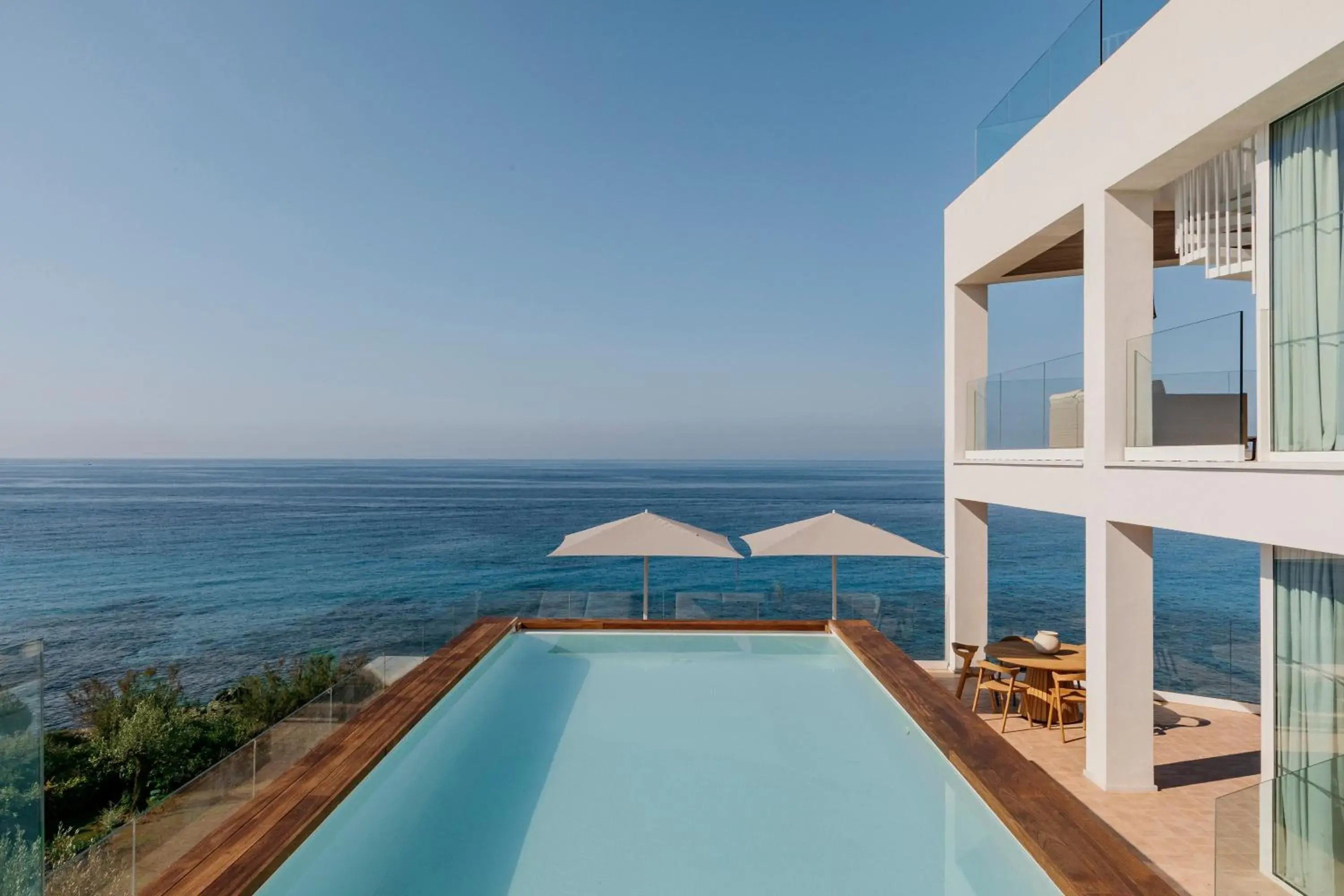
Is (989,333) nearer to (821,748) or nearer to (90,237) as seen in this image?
(821,748)

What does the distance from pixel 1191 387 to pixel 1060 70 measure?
4.03 metres

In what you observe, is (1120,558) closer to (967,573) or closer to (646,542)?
(967,573)

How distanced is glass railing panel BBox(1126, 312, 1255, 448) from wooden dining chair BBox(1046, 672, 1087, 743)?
2.66 m

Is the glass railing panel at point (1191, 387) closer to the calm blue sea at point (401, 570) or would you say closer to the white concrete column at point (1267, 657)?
the white concrete column at point (1267, 657)

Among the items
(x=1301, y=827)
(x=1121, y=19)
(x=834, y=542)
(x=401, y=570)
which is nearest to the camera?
(x=1301, y=827)

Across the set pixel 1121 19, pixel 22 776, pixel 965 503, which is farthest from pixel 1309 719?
pixel 22 776

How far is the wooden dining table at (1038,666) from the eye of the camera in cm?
777

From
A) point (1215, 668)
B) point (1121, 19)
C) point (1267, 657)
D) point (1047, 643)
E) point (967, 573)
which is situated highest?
point (1121, 19)

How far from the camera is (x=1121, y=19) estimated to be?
7.01 meters

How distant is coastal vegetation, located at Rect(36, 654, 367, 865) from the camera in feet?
43.6

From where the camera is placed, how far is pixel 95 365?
163 ft

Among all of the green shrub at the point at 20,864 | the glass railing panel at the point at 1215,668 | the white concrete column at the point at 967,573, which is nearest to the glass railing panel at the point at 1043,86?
the white concrete column at the point at 967,573

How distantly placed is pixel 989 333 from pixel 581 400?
176ft

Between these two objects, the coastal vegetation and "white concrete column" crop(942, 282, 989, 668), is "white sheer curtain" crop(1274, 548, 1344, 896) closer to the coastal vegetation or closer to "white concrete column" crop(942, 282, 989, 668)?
"white concrete column" crop(942, 282, 989, 668)
